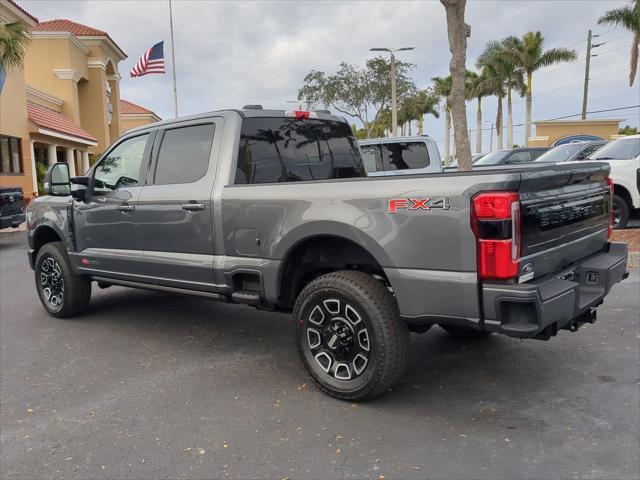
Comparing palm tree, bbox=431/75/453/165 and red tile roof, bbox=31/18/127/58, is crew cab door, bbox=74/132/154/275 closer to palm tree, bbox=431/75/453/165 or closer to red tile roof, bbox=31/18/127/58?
red tile roof, bbox=31/18/127/58

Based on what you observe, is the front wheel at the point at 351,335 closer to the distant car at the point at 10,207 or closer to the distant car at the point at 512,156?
the distant car at the point at 10,207

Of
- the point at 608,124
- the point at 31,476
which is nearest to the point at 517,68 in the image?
the point at 608,124

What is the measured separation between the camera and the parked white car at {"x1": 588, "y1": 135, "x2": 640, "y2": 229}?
393 inches

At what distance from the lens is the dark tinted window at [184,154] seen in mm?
4613

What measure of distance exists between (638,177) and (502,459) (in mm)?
7877

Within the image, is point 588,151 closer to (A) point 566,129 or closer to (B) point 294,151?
(B) point 294,151

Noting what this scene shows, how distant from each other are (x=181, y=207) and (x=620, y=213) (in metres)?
8.58

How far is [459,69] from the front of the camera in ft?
39.2

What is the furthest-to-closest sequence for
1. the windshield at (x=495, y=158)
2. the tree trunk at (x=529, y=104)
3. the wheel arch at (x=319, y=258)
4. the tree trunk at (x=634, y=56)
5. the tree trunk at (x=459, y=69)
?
1. the tree trunk at (x=529, y=104)
2. the tree trunk at (x=634, y=56)
3. the windshield at (x=495, y=158)
4. the tree trunk at (x=459, y=69)
5. the wheel arch at (x=319, y=258)

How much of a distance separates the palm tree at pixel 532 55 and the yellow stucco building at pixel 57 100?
2872 centimetres

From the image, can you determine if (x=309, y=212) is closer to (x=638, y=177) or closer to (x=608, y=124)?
(x=638, y=177)

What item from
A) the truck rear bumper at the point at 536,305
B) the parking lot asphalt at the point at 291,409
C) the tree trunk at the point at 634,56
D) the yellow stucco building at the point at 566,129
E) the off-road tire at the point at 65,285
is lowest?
the parking lot asphalt at the point at 291,409

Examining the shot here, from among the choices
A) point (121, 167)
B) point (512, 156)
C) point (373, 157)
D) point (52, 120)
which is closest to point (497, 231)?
point (121, 167)

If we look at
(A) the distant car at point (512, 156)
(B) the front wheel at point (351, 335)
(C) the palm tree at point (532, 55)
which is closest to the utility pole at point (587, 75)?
(C) the palm tree at point (532, 55)
